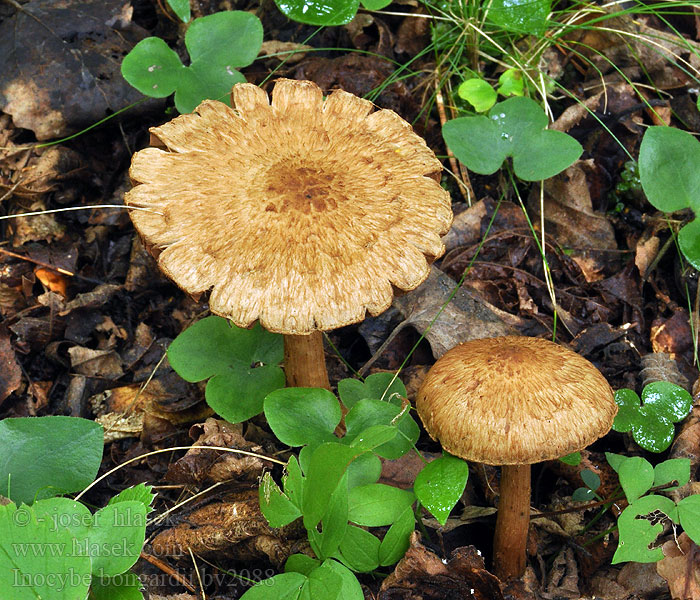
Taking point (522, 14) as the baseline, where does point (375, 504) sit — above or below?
below

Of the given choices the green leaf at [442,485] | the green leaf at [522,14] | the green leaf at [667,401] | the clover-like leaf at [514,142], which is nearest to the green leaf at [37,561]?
the green leaf at [442,485]

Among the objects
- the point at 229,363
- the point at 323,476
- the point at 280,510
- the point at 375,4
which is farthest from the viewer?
the point at 375,4

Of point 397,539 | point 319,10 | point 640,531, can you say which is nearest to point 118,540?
point 397,539

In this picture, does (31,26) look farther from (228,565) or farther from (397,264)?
(228,565)

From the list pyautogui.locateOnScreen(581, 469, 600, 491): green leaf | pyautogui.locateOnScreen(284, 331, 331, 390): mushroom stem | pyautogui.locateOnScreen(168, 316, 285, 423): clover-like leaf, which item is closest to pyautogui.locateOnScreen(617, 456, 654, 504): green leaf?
pyautogui.locateOnScreen(581, 469, 600, 491): green leaf

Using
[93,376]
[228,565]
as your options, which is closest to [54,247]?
[93,376]

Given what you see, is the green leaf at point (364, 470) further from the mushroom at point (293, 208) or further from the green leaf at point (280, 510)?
the mushroom at point (293, 208)

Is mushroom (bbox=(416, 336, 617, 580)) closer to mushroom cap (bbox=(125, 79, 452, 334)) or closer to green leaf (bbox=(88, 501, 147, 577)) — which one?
mushroom cap (bbox=(125, 79, 452, 334))

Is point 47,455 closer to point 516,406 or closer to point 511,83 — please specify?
point 516,406
